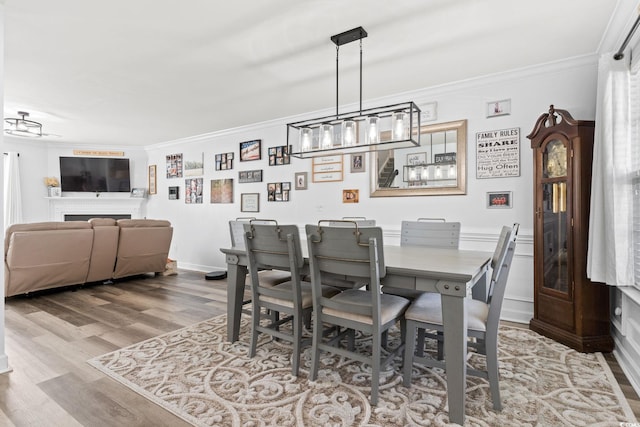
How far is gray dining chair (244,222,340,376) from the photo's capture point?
2.20 meters

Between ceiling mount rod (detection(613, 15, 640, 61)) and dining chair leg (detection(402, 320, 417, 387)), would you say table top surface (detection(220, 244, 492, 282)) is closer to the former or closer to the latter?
dining chair leg (detection(402, 320, 417, 387))

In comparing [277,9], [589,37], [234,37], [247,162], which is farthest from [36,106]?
[589,37]

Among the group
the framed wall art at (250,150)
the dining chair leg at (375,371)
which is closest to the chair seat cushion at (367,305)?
the dining chair leg at (375,371)

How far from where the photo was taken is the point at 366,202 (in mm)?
4199

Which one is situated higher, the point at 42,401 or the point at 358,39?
the point at 358,39

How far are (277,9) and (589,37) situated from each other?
7.82 feet

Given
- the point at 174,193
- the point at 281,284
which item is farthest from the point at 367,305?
the point at 174,193

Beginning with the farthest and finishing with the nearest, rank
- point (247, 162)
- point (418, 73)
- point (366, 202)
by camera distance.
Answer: point (247, 162) → point (366, 202) → point (418, 73)

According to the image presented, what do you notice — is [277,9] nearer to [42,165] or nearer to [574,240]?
[574,240]

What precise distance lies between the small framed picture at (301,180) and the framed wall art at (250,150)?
82 centimetres

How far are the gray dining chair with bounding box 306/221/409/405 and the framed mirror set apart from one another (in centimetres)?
189

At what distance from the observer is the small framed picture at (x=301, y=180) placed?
4762mm

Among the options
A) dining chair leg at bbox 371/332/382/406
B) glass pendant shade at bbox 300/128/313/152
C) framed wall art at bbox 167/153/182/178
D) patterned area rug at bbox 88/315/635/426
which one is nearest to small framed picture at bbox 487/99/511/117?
glass pendant shade at bbox 300/128/313/152

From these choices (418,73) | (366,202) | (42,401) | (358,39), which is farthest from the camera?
(366,202)
